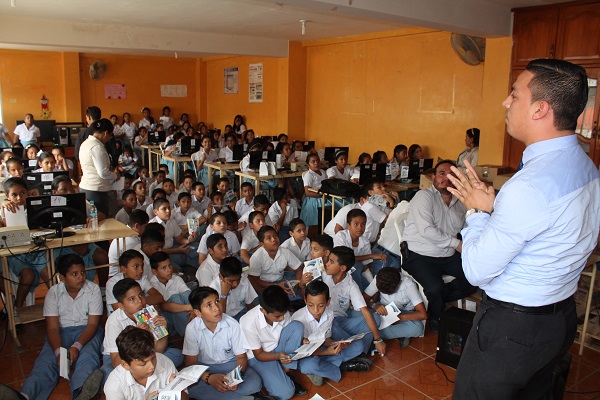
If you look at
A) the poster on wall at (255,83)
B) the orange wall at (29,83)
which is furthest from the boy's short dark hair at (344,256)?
the orange wall at (29,83)

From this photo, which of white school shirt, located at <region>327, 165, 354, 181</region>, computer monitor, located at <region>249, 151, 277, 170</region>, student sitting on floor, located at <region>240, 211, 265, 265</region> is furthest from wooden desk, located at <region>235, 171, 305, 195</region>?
student sitting on floor, located at <region>240, 211, 265, 265</region>

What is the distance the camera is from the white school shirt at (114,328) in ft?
10.4

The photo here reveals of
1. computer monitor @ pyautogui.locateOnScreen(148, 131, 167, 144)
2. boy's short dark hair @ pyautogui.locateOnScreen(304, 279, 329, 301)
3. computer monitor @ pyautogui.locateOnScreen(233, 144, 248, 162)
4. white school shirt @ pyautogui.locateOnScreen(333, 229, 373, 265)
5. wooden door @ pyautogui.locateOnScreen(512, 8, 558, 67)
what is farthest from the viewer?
computer monitor @ pyautogui.locateOnScreen(148, 131, 167, 144)

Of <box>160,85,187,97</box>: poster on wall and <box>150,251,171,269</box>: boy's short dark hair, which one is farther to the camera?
<box>160,85,187,97</box>: poster on wall

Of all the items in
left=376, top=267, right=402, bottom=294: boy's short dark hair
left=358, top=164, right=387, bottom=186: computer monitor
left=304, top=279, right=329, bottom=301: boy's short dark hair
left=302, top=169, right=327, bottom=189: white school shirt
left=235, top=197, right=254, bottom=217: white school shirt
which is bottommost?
left=376, top=267, right=402, bottom=294: boy's short dark hair

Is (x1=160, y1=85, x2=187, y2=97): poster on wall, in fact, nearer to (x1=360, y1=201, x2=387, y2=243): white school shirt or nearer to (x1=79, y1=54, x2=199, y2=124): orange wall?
(x1=79, y1=54, x2=199, y2=124): orange wall

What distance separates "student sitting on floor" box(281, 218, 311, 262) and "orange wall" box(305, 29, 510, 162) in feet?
10.1

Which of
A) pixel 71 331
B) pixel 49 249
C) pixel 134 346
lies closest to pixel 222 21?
pixel 49 249

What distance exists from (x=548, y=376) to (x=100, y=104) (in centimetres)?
1426

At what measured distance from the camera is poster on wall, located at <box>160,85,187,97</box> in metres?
15.2

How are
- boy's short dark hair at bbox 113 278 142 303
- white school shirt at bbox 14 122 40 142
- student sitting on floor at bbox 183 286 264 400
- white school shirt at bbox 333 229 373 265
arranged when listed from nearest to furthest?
student sitting on floor at bbox 183 286 264 400, boy's short dark hair at bbox 113 278 142 303, white school shirt at bbox 333 229 373 265, white school shirt at bbox 14 122 40 142

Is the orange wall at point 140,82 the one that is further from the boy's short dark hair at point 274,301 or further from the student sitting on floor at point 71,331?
the boy's short dark hair at point 274,301

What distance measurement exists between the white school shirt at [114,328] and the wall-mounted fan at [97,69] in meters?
12.0

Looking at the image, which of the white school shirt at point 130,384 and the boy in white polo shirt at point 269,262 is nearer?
the white school shirt at point 130,384
